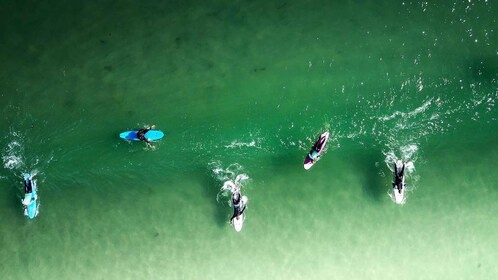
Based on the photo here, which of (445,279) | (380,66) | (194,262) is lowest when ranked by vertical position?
(445,279)

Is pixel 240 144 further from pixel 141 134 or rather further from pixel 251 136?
pixel 141 134

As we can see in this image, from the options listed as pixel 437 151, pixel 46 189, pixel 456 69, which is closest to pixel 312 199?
pixel 437 151

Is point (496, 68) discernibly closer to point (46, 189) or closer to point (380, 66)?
point (380, 66)

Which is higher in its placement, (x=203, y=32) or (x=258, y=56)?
(x=203, y=32)

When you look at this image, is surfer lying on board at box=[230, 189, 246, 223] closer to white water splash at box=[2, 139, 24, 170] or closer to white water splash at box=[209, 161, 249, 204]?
white water splash at box=[209, 161, 249, 204]

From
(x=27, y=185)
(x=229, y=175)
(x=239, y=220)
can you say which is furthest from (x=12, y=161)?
(x=239, y=220)

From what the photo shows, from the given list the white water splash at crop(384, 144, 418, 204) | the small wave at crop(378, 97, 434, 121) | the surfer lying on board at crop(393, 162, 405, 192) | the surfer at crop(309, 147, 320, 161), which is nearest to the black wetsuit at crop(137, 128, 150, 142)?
the surfer at crop(309, 147, 320, 161)

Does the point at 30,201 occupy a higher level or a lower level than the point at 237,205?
higher
